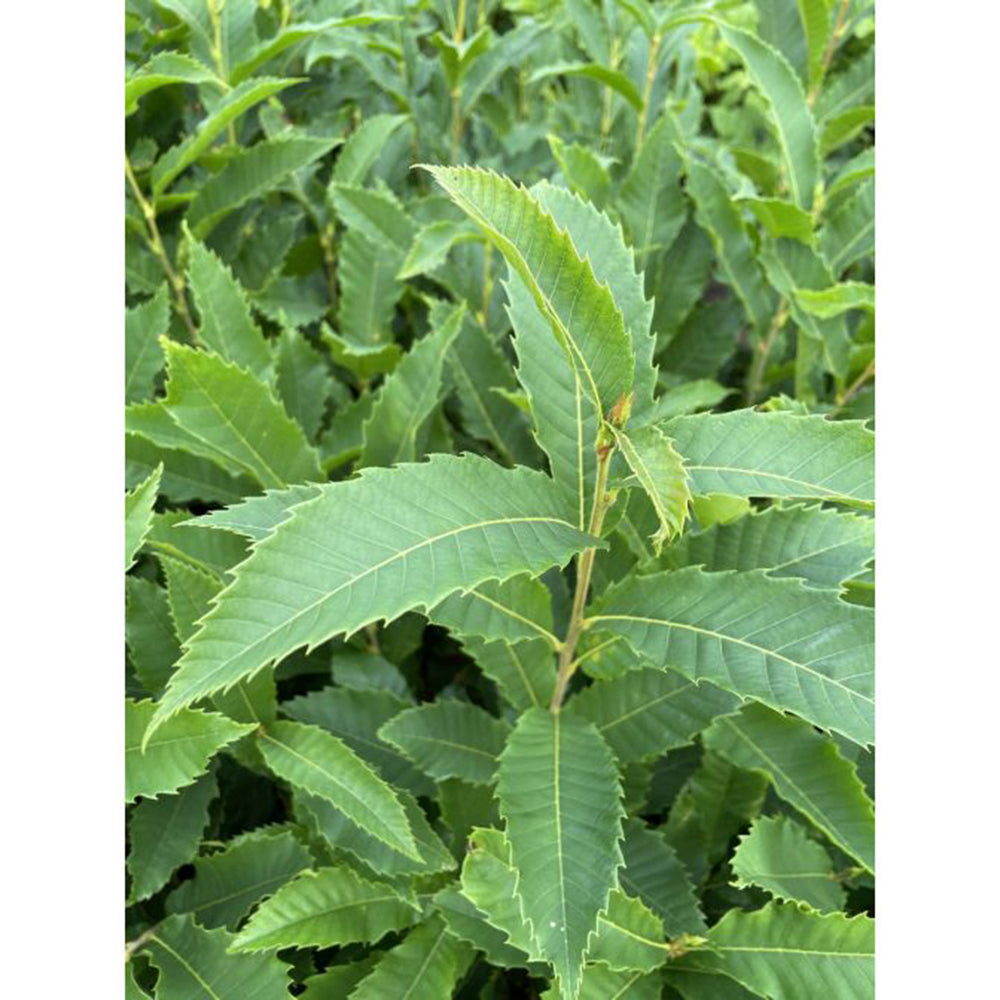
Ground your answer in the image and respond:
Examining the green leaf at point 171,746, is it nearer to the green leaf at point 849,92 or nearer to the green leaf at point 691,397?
the green leaf at point 691,397

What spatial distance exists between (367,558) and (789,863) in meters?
0.57

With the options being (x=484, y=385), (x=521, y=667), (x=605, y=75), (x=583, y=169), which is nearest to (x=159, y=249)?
(x=484, y=385)

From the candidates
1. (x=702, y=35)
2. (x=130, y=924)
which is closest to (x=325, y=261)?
(x=130, y=924)

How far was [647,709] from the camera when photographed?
3.31ft

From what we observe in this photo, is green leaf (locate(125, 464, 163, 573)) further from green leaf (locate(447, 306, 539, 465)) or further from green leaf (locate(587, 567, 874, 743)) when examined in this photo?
green leaf (locate(447, 306, 539, 465))

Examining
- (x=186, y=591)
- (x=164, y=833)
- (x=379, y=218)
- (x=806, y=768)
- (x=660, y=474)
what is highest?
(x=379, y=218)

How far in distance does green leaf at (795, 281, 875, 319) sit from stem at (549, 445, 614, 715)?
0.51 metres

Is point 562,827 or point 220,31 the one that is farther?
point 220,31

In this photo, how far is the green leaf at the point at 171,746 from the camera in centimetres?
88

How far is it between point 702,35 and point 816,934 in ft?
8.82

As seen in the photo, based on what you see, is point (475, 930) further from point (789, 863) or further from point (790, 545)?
point (790, 545)

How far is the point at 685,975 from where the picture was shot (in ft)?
3.06

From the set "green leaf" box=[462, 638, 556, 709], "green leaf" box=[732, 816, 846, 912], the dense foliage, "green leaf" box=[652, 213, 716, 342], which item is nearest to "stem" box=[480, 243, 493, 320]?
the dense foliage

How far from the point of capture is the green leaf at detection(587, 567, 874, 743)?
78 centimetres
